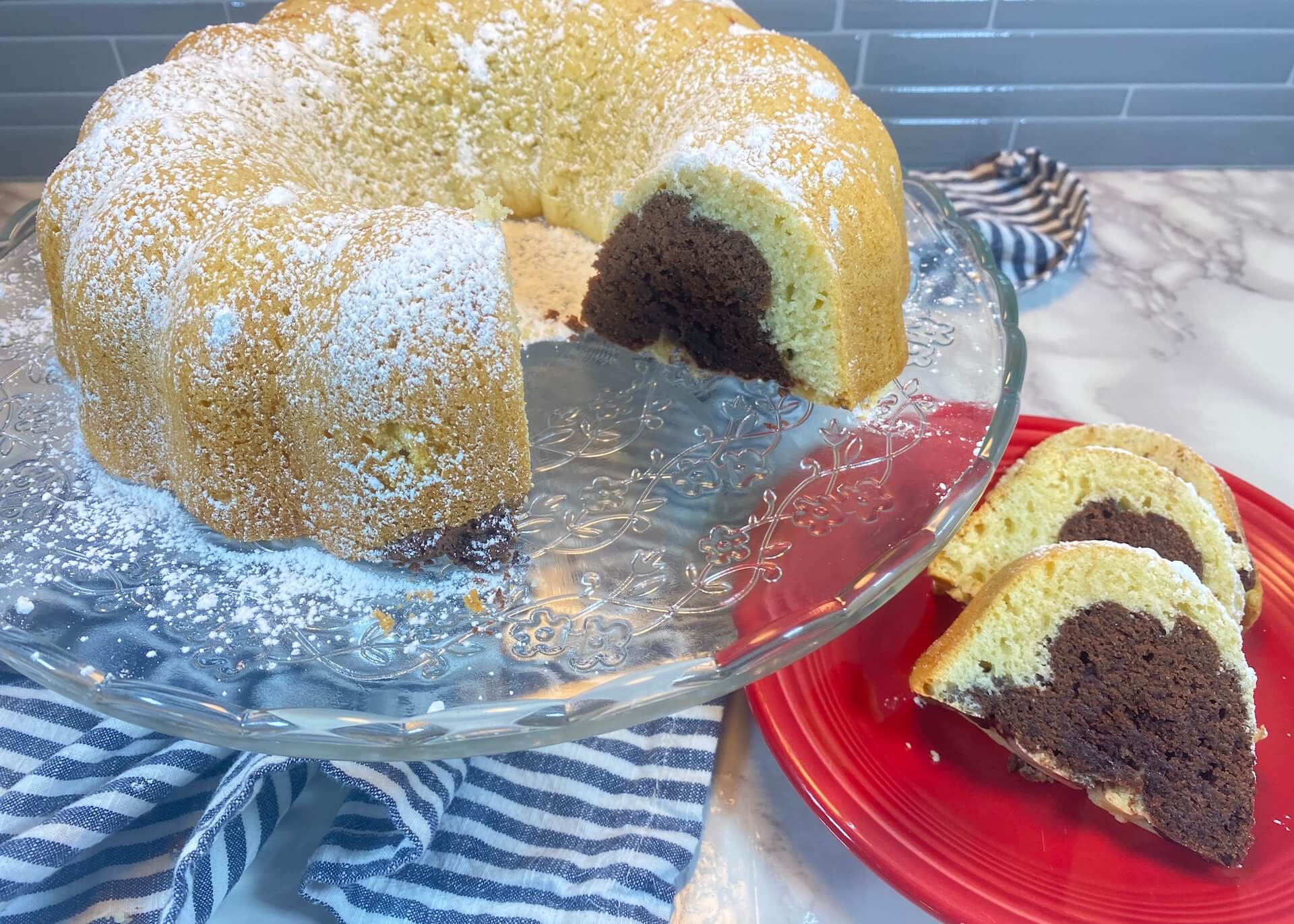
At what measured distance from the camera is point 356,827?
41.5 inches

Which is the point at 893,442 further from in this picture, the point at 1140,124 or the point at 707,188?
the point at 1140,124

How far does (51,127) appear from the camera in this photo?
2.25 m

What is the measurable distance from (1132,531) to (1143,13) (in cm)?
153

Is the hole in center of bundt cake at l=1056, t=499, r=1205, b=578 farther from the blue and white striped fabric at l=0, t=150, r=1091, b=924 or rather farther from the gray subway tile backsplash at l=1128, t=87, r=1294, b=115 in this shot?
the gray subway tile backsplash at l=1128, t=87, r=1294, b=115

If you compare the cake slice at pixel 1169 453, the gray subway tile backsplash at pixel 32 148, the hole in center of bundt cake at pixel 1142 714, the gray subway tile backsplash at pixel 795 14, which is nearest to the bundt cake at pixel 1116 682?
the hole in center of bundt cake at pixel 1142 714

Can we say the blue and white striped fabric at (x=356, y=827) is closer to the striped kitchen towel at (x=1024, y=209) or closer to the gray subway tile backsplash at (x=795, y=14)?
the striped kitchen towel at (x=1024, y=209)

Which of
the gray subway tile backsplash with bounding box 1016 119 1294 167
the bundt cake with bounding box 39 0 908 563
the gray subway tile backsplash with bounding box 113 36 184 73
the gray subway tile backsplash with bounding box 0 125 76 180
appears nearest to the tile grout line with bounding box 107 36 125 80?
the gray subway tile backsplash with bounding box 113 36 184 73

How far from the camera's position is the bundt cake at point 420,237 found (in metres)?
1.17

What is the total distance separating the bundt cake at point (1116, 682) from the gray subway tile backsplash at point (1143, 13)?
157cm

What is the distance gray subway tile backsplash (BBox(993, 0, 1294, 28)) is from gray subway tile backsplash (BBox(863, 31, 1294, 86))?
0.06 feet

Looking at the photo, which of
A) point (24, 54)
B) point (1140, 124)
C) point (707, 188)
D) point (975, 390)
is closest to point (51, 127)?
point (24, 54)

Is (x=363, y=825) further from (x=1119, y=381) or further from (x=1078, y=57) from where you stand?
(x=1078, y=57)

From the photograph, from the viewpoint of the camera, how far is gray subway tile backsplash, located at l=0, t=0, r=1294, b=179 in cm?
212

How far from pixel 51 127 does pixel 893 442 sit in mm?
2050
